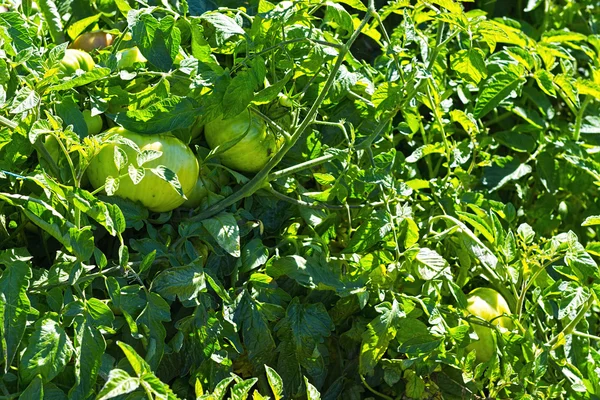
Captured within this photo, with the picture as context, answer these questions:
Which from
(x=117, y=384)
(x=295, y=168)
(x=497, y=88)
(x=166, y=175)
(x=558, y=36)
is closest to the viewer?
(x=117, y=384)

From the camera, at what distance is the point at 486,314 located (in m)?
1.48

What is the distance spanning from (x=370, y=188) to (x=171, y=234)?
1.13ft

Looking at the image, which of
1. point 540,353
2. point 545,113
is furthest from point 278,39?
point 545,113

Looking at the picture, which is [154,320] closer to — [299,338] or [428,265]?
[299,338]

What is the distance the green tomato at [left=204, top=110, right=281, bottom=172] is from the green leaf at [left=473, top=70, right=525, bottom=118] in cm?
45

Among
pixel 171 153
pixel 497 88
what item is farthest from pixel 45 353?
pixel 497 88

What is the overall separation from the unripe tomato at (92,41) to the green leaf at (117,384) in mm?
730

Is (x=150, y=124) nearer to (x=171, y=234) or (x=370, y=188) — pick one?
(x=171, y=234)

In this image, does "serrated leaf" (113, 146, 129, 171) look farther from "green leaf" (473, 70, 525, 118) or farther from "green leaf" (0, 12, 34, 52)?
"green leaf" (473, 70, 525, 118)

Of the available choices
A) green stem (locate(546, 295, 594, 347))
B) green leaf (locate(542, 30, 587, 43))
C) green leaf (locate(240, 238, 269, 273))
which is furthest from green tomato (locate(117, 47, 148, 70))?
green leaf (locate(542, 30, 587, 43))

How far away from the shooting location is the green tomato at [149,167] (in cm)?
119

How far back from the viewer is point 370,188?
1.38m

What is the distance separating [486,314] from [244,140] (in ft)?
1.82

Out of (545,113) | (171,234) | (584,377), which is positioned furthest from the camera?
(545,113)
